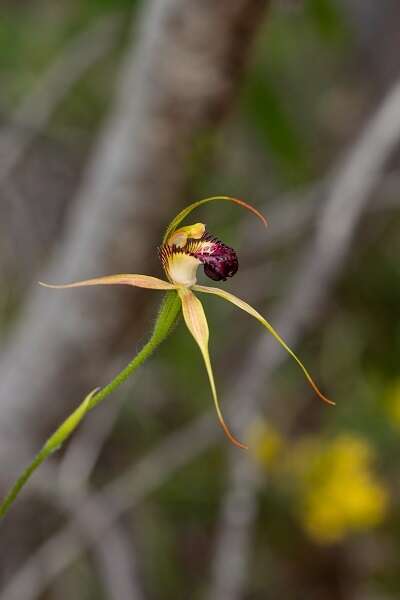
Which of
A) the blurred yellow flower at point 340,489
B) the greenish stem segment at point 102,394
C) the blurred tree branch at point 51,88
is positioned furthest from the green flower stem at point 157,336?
the blurred yellow flower at point 340,489

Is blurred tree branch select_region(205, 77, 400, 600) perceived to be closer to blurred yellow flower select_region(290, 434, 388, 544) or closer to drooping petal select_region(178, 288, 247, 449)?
blurred yellow flower select_region(290, 434, 388, 544)

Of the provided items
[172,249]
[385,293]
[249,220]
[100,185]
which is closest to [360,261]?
[385,293]

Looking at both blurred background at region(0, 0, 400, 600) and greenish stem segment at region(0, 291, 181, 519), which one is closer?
greenish stem segment at region(0, 291, 181, 519)

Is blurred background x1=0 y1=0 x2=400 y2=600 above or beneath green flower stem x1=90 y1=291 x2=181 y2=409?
beneath

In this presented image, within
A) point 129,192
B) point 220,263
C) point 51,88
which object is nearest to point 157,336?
point 220,263

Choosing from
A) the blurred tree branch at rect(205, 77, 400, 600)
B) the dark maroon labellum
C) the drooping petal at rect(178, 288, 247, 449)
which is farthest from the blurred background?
the drooping petal at rect(178, 288, 247, 449)

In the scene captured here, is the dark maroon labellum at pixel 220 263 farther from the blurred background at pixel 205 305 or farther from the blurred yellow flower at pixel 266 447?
the blurred yellow flower at pixel 266 447

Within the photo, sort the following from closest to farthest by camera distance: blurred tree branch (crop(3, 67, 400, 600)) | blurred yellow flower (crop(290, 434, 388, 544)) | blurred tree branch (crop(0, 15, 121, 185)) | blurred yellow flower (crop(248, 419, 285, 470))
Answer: blurred tree branch (crop(3, 67, 400, 600)) → blurred tree branch (crop(0, 15, 121, 185)) → blurred yellow flower (crop(290, 434, 388, 544)) → blurred yellow flower (crop(248, 419, 285, 470))

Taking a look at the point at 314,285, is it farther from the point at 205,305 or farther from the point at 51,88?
the point at 51,88
